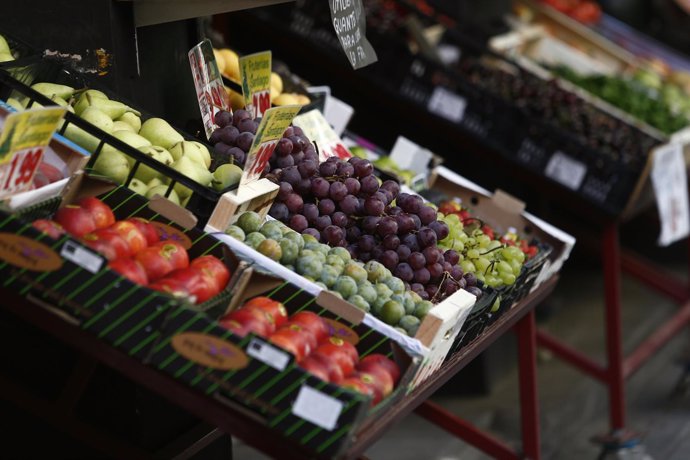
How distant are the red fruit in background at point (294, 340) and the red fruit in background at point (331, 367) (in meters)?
0.02

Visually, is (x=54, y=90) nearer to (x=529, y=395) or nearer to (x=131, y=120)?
(x=131, y=120)

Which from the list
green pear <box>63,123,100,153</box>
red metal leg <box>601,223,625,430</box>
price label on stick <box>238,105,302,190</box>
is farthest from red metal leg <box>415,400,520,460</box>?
green pear <box>63,123,100,153</box>

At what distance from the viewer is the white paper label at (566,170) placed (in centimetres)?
397

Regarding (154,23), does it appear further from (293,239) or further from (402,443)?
(402,443)

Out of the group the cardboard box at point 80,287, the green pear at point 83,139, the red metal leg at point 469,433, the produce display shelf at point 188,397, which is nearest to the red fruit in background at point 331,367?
the produce display shelf at point 188,397

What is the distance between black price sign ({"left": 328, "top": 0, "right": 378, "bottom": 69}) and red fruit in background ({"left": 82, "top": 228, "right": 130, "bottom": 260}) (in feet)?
2.89

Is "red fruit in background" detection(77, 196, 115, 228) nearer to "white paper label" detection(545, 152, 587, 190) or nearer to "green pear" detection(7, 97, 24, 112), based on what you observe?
"green pear" detection(7, 97, 24, 112)

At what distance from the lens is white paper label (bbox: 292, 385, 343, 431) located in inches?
69.4

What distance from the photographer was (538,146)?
4.04 meters

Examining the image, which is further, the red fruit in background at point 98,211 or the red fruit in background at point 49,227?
the red fruit in background at point 98,211

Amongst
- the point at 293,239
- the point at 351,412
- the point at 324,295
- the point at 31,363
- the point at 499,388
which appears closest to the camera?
the point at 351,412

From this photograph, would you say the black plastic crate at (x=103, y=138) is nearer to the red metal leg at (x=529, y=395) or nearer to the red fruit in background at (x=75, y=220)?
the red fruit in background at (x=75, y=220)

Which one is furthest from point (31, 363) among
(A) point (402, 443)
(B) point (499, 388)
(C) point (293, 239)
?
(B) point (499, 388)

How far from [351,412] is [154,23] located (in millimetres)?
1292
